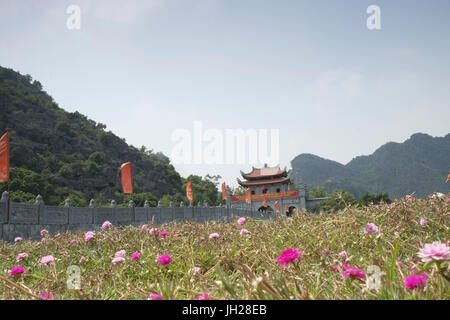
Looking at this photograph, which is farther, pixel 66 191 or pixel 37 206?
pixel 66 191

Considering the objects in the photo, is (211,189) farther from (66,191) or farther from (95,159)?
(66,191)

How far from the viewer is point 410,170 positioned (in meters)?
90.8

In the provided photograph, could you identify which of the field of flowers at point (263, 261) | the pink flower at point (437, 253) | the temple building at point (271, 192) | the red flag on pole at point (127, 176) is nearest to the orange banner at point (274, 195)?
the temple building at point (271, 192)

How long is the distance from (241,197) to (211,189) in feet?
19.9

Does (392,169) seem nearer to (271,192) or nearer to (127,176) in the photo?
(271,192)

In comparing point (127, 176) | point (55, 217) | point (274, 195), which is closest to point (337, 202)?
point (127, 176)

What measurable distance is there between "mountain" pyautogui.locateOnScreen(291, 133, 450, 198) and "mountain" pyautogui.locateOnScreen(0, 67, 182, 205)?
149 feet

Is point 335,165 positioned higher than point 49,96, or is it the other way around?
point 49,96

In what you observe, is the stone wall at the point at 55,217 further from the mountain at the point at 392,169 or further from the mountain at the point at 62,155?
the mountain at the point at 392,169

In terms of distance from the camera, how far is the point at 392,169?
93.8 m

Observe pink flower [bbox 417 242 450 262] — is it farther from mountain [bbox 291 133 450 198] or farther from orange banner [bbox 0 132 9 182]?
mountain [bbox 291 133 450 198]

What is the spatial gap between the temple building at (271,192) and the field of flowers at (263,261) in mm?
39016

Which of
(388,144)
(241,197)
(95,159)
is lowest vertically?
(241,197)
